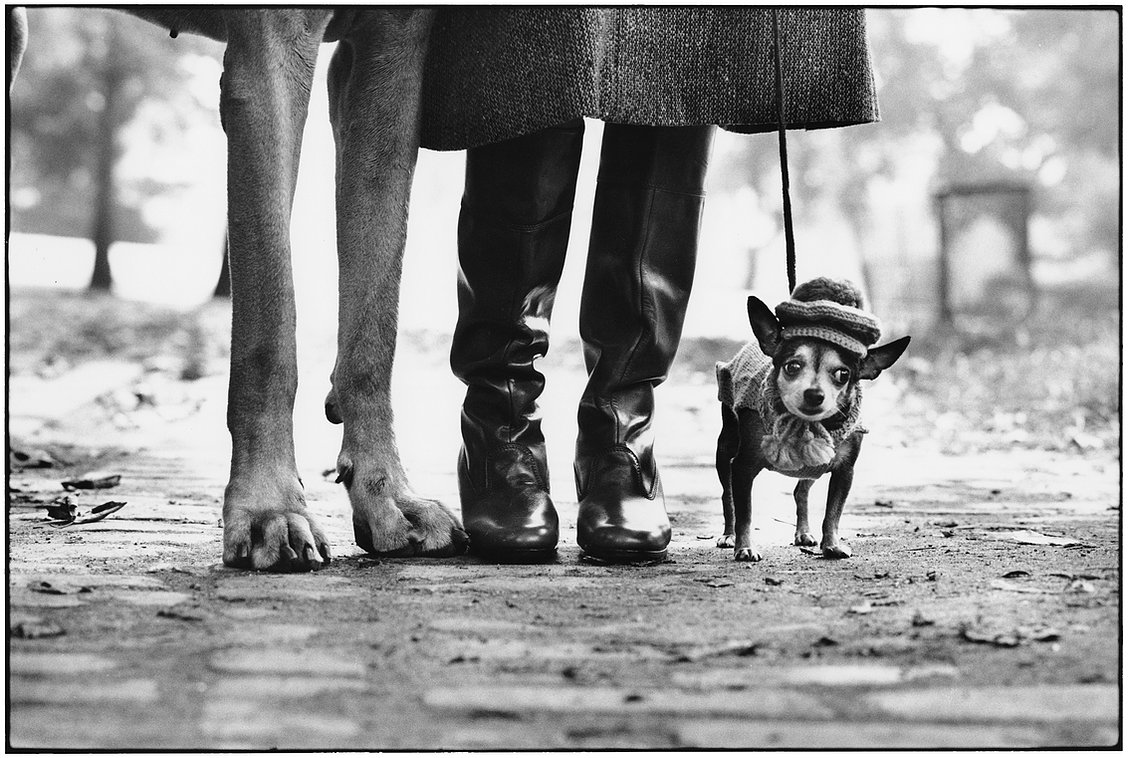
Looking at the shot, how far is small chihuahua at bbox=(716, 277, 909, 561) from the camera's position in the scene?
2248 millimetres

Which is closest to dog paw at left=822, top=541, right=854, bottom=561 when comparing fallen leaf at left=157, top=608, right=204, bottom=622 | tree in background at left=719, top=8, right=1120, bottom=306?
fallen leaf at left=157, top=608, right=204, bottom=622

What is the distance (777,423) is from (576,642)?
660mm

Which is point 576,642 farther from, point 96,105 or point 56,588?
point 96,105

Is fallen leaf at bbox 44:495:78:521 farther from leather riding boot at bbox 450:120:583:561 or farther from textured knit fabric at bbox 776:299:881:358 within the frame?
textured knit fabric at bbox 776:299:881:358

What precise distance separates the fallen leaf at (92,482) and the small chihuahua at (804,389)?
73.3 inches

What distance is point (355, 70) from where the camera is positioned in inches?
105

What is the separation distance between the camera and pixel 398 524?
2518 mm

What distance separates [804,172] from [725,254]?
9.00 ft

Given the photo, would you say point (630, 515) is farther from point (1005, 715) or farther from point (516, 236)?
point (1005, 715)

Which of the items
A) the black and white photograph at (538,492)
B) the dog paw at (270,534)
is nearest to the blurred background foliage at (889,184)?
the black and white photograph at (538,492)

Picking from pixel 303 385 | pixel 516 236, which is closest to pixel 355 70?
pixel 516 236

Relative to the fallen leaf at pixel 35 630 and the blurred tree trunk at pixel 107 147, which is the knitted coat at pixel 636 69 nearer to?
the fallen leaf at pixel 35 630

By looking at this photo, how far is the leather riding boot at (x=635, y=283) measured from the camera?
2686 millimetres

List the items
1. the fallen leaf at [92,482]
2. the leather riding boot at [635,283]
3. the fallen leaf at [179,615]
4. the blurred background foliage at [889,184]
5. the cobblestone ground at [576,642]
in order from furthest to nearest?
the blurred background foliage at [889,184], the fallen leaf at [92,482], the leather riding boot at [635,283], the fallen leaf at [179,615], the cobblestone ground at [576,642]
